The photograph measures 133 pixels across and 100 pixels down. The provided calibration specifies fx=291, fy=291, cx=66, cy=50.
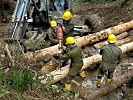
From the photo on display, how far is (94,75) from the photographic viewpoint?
9.28 metres

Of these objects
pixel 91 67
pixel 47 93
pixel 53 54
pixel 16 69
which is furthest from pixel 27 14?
pixel 47 93

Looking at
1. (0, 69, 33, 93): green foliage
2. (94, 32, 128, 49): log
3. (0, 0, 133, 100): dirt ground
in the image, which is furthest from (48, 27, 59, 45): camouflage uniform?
(0, 69, 33, 93): green foliage

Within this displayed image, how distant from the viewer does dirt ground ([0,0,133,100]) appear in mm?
6779

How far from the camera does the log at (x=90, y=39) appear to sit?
30.3ft

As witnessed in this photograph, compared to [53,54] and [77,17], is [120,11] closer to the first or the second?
[77,17]

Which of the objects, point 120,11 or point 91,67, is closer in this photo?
point 91,67

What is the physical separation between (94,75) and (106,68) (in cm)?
134

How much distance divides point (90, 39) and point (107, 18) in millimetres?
3602

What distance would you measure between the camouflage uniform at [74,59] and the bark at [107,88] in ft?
1.89

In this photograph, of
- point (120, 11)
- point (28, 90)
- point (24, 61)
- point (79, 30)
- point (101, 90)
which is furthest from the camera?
point (120, 11)

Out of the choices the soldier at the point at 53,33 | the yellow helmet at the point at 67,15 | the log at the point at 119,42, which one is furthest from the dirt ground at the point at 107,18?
the yellow helmet at the point at 67,15

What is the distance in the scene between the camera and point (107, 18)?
13.9m

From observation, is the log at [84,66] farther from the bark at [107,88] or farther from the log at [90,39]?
the log at [90,39]

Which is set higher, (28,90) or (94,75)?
(28,90)
